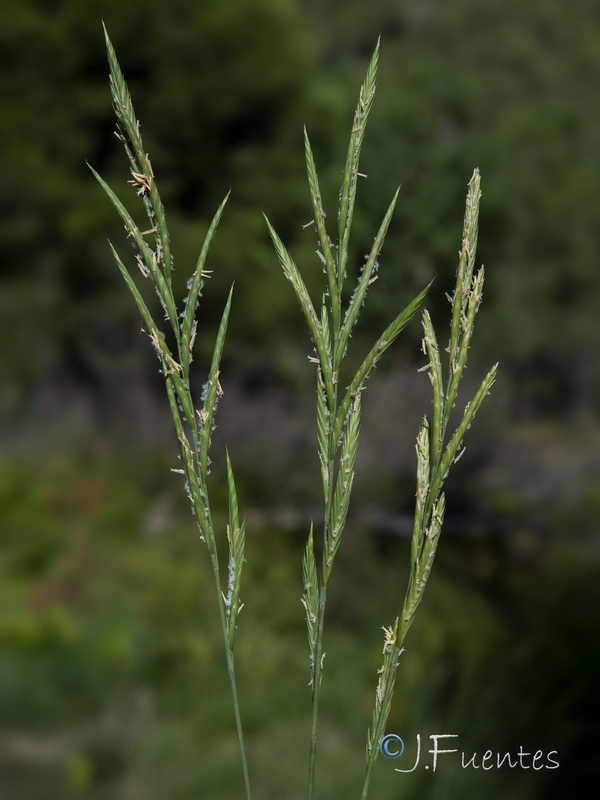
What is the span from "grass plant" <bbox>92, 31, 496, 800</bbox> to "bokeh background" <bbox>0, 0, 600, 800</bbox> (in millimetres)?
1416

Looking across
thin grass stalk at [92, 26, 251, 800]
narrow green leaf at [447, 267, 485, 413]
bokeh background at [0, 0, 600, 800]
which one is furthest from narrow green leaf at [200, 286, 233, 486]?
bokeh background at [0, 0, 600, 800]

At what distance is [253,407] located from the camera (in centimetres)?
471

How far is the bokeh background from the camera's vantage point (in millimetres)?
3254

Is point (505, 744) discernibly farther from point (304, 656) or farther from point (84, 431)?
point (84, 431)

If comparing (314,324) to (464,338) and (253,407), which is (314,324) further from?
(253,407)

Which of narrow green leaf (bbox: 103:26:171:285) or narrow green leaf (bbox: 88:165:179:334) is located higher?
narrow green leaf (bbox: 103:26:171:285)

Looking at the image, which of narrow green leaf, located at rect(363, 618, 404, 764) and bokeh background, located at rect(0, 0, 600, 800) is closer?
narrow green leaf, located at rect(363, 618, 404, 764)

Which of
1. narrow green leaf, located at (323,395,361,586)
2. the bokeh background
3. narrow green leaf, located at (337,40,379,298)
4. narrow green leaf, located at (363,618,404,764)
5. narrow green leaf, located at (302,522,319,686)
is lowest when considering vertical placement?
narrow green leaf, located at (363,618,404,764)

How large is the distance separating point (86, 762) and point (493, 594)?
1.94 m

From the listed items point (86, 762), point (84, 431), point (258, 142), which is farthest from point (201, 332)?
point (86, 762)

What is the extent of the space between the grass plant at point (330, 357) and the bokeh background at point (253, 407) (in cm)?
142

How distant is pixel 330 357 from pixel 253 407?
4.33 meters

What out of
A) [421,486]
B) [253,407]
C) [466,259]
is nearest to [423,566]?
[421,486]

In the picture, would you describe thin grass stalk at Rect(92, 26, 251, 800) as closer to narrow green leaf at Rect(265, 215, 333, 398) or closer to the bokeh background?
narrow green leaf at Rect(265, 215, 333, 398)
